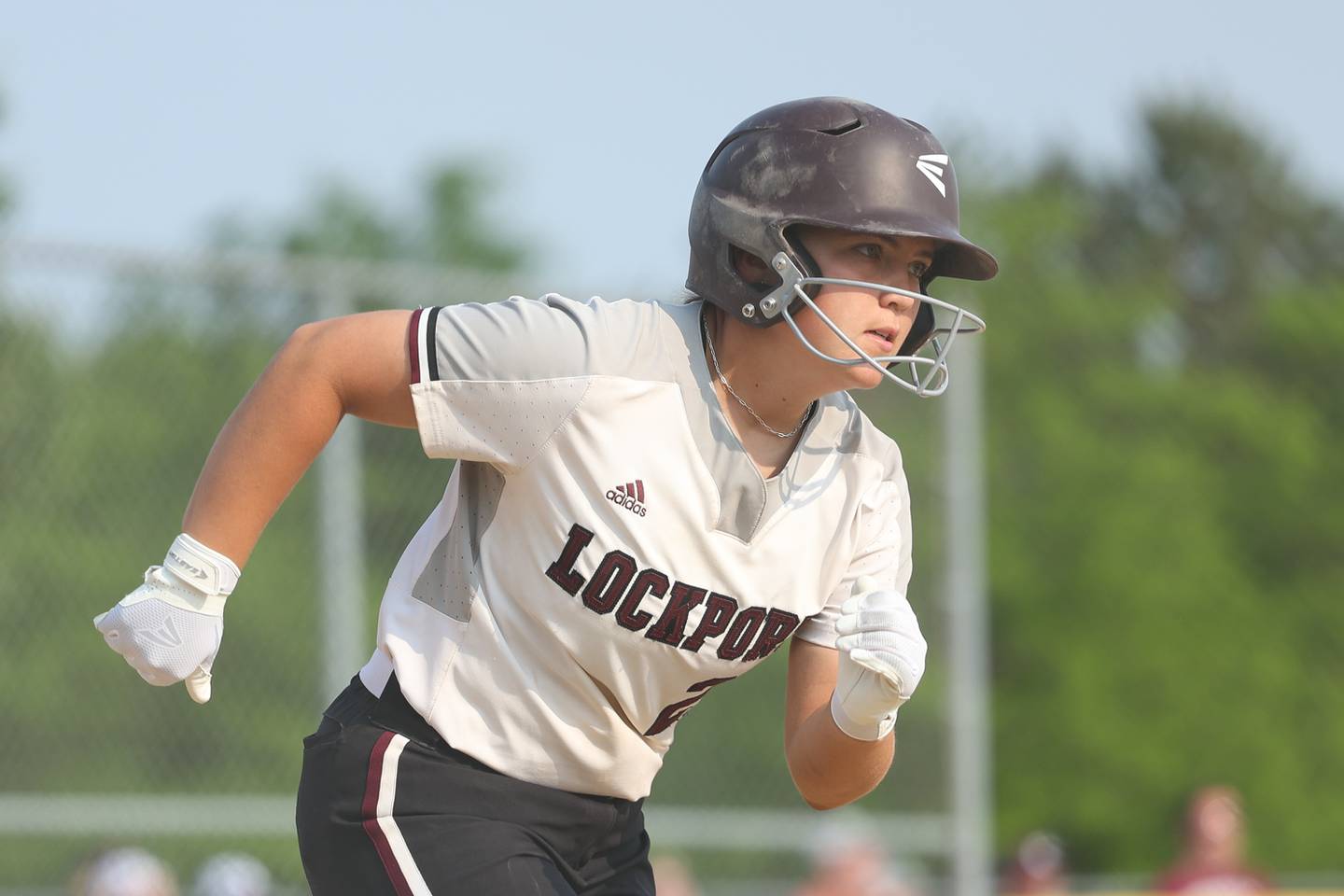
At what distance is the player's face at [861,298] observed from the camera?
359cm

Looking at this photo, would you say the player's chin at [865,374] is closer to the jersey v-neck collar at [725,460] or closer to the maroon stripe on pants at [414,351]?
the jersey v-neck collar at [725,460]

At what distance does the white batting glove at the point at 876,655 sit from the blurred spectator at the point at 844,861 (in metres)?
5.40

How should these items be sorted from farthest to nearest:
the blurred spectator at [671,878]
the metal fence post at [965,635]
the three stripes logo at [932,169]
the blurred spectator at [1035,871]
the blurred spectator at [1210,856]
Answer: the blurred spectator at [1035,871], the blurred spectator at [1210,856], the metal fence post at [965,635], the blurred spectator at [671,878], the three stripes logo at [932,169]

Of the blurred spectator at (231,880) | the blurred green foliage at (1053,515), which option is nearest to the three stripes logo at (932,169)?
the blurred spectator at (231,880)

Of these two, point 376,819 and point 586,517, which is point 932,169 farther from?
point 376,819

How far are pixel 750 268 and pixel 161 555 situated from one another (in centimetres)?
444

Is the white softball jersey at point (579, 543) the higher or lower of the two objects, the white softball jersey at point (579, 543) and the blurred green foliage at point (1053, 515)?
the higher

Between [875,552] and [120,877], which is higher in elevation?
[875,552]

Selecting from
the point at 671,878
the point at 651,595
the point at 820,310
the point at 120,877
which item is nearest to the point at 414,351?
the point at 651,595

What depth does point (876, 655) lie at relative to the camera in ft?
11.5

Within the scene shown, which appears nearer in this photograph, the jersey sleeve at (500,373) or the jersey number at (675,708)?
the jersey sleeve at (500,373)

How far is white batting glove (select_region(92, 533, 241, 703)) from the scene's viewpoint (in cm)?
342

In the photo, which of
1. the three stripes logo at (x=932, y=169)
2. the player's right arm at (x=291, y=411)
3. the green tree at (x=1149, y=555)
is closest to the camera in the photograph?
the player's right arm at (x=291, y=411)

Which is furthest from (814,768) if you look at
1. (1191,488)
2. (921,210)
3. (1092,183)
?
(1092,183)
